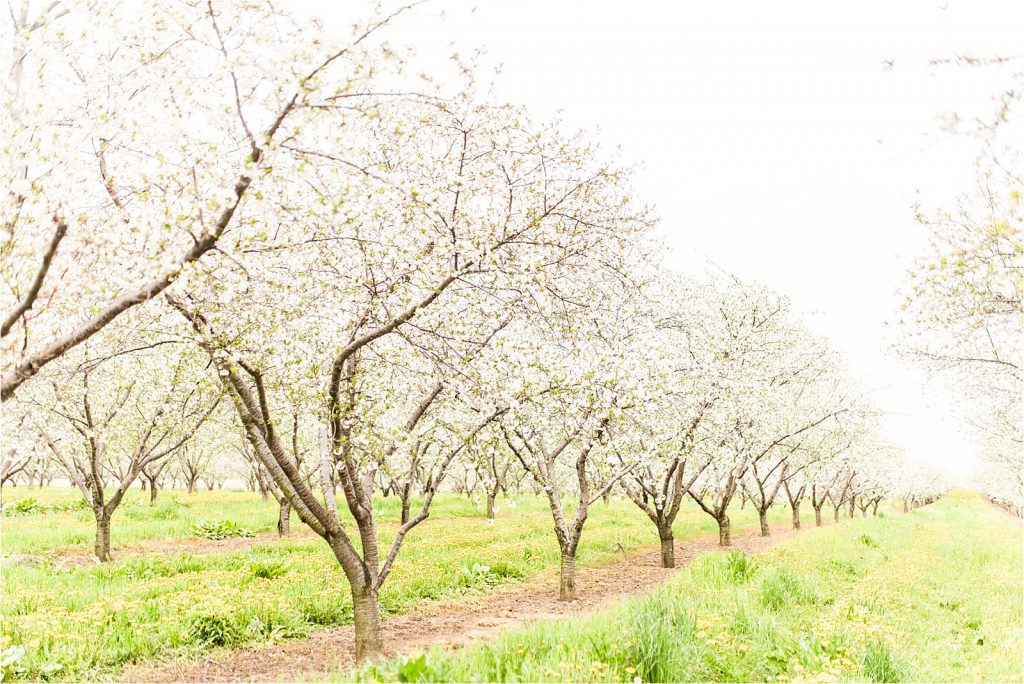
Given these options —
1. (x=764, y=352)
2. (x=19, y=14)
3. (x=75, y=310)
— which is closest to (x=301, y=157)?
(x=19, y=14)

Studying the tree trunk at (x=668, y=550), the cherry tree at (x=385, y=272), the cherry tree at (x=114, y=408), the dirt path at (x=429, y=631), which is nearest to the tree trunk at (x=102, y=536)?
the cherry tree at (x=114, y=408)

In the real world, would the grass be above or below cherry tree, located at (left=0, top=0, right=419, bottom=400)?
below

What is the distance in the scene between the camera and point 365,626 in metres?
9.13

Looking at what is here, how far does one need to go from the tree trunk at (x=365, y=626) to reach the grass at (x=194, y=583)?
247cm

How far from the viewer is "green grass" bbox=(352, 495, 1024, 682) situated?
275 inches

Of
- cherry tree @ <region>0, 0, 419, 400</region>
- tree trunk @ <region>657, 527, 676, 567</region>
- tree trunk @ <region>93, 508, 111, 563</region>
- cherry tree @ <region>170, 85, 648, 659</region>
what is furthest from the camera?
tree trunk @ <region>657, 527, 676, 567</region>

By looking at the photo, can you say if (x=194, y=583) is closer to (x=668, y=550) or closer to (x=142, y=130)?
(x=142, y=130)

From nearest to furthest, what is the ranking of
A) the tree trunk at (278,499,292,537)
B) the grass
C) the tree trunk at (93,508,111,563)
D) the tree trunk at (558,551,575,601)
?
1. the grass
2. the tree trunk at (558,551,575,601)
3. the tree trunk at (93,508,111,563)
4. the tree trunk at (278,499,292,537)

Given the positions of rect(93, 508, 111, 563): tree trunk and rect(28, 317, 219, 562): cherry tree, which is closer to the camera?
rect(28, 317, 219, 562): cherry tree

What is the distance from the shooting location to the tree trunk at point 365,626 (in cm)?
905

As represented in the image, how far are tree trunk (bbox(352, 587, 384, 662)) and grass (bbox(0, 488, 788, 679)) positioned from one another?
2.47 meters

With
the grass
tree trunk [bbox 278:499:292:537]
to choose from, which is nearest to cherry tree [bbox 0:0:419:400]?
the grass

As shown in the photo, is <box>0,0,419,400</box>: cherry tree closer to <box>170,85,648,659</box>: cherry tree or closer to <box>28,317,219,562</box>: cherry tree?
<box>170,85,648,659</box>: cherry tree

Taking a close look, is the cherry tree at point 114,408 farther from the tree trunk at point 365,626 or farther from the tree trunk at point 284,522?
the tree trunk at point 365,626
